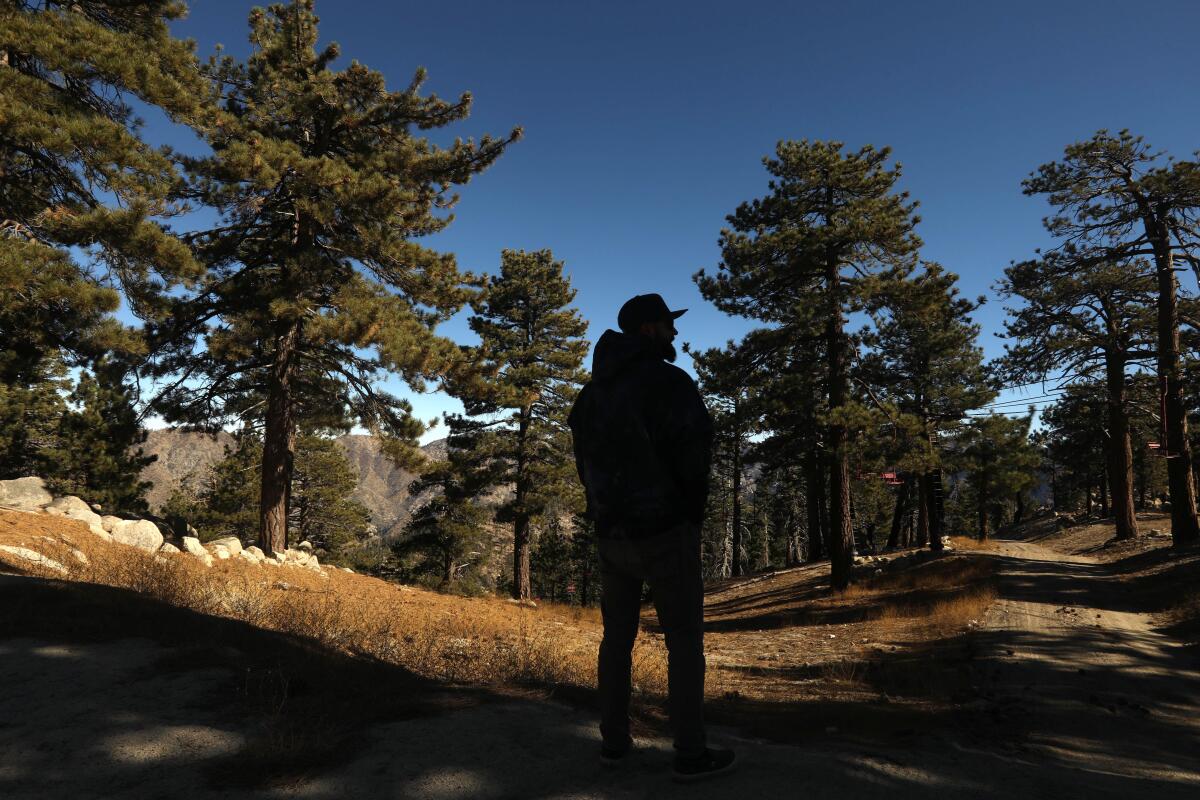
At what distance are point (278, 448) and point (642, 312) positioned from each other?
12.7 meters

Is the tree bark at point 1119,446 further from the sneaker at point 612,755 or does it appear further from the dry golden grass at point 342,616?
the sneaker at point 612,755

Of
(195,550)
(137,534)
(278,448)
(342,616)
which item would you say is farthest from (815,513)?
(137,534)

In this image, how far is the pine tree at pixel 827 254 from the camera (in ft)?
45.5

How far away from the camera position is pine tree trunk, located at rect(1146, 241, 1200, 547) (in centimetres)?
1367

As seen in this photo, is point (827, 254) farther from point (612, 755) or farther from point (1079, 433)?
point (1079, 433)

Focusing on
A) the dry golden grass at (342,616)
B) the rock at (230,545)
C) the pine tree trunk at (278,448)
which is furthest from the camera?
the pine tree trunk at (278,448)

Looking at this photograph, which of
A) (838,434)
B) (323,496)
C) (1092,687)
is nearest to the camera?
(1092,687)

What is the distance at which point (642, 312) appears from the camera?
3084 mm

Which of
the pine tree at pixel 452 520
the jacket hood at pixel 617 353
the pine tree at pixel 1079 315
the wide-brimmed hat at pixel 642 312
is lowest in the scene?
the pine tree at pixel 452 520

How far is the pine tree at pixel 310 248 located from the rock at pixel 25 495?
2.71m

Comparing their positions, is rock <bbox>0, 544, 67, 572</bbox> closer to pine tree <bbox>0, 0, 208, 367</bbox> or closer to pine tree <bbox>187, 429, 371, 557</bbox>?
pine tree <bbox>0, 0, 208, 367</bbox>

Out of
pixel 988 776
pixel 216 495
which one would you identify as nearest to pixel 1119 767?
pixel 988 776

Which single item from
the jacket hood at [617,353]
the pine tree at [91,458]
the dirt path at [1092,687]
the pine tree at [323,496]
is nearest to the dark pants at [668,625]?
the jacket hood at [617,353]

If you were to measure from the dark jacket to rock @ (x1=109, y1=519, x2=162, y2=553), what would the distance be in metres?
10.4
